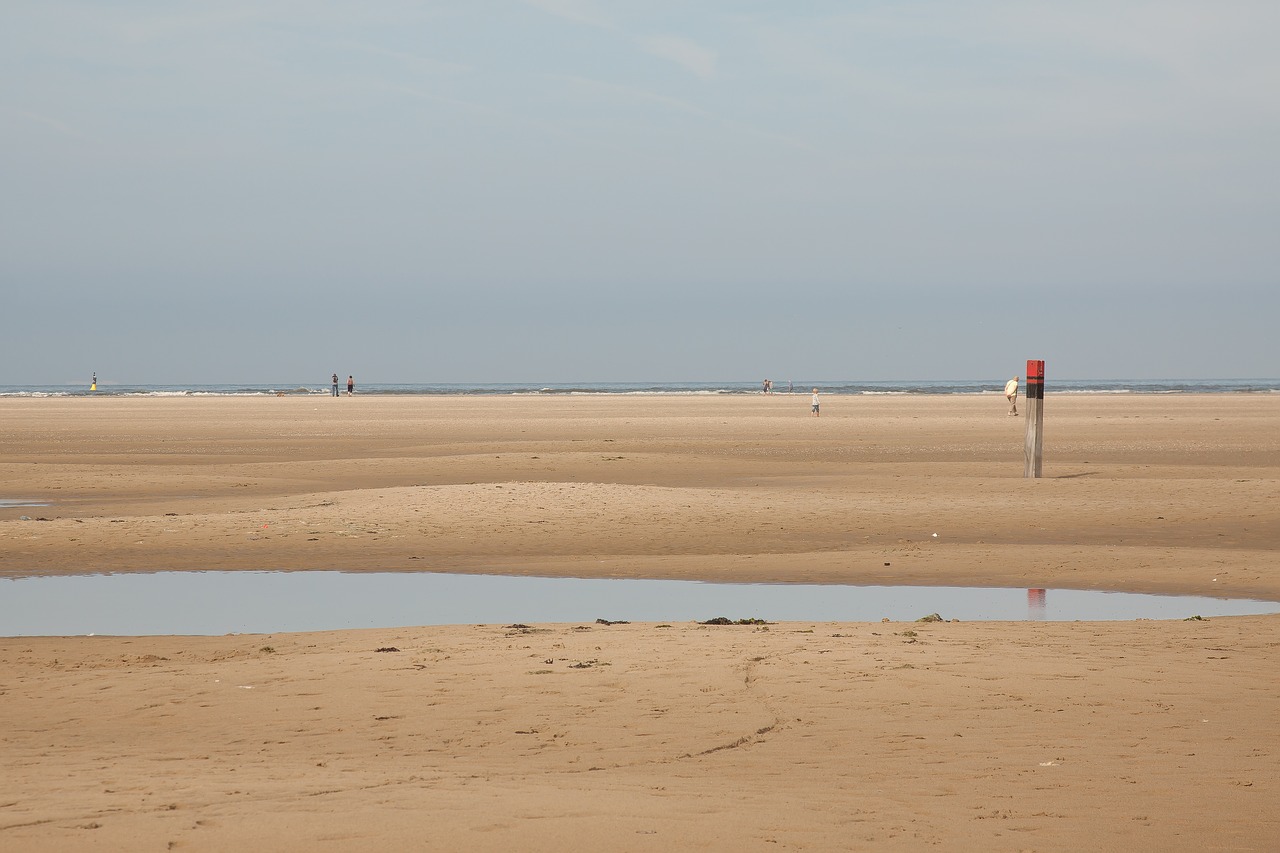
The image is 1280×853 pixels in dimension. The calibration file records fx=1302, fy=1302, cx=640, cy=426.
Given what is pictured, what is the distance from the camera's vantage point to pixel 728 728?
6980 mm

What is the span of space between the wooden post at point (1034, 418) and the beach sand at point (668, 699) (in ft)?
8.65

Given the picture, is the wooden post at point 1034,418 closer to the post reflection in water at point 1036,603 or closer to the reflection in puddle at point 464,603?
the post reflection in water at point 1036,603

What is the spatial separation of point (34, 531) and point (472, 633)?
10.2 metres

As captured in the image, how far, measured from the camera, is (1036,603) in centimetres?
1257

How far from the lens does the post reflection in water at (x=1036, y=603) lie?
11781 mm

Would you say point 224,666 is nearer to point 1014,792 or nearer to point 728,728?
point 728,728

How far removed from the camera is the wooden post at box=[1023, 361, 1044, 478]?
22.2 meters

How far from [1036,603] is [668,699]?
20.2 feet

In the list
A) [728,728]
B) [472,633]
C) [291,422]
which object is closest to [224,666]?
[472,633]

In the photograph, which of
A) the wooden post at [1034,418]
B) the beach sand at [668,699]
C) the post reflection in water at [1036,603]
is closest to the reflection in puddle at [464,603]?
the post reflection in water at [1036,603]

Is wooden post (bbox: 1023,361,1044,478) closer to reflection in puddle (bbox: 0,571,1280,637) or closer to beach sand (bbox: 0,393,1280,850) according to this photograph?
beach sand (bbox: 0,393,1280,850)

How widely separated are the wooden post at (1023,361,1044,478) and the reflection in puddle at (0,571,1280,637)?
370 inches

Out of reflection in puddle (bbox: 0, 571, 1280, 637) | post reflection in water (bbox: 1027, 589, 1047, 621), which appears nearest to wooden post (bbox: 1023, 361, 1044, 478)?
post reflection in water (bbox: 1027, 589, 1047, 621)

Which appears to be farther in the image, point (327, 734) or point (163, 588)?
point (163, 588)
